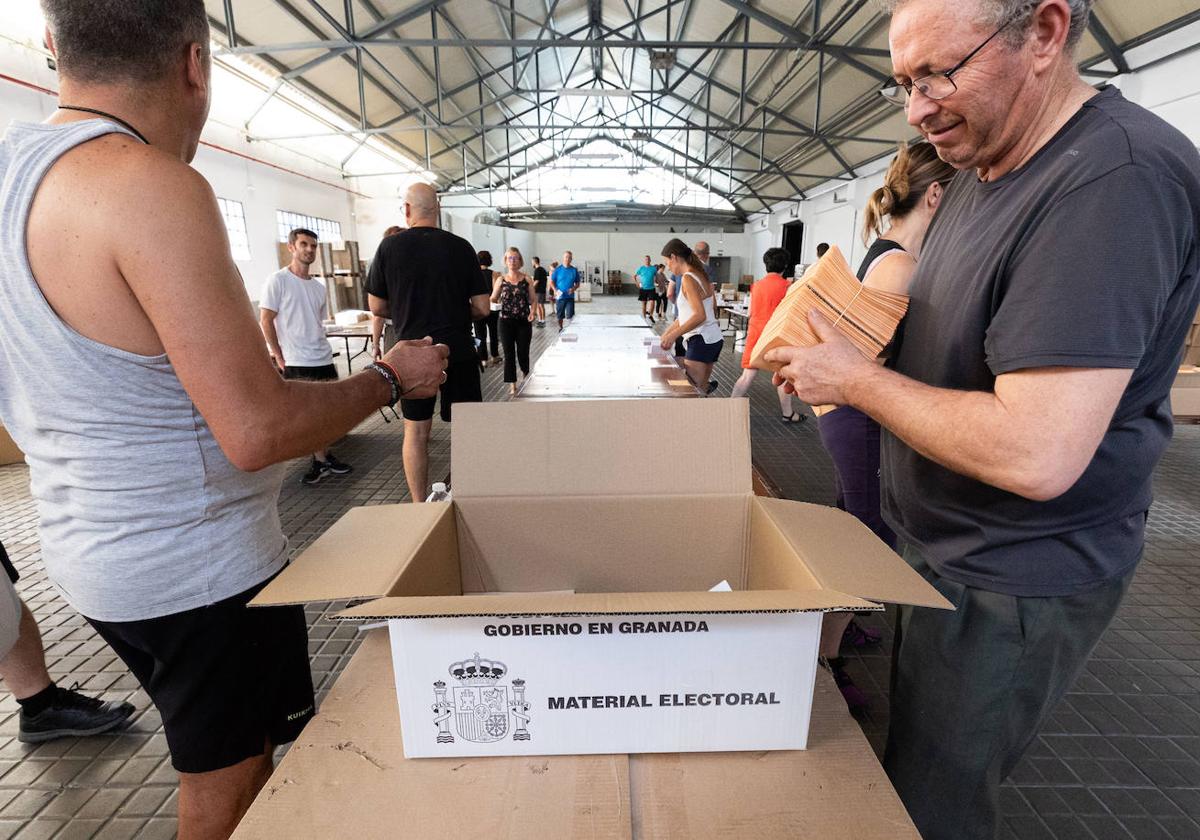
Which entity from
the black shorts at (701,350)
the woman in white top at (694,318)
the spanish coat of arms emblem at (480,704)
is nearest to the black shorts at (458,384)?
the woman in white top at (694,318)

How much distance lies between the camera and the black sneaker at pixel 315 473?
157 inches

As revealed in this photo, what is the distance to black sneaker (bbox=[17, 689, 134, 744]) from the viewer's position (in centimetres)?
181

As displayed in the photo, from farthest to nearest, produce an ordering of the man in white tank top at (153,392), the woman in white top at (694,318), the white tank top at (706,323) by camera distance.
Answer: the white tank top at (706,323)
the woman in white top at (694,318)
the man in white tank top at (153,392)

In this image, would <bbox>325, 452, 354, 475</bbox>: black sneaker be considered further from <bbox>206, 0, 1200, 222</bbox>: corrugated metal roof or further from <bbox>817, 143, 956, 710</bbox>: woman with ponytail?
<bbox>206, 0, 1200, 222</bbox>: corrugated metal roof

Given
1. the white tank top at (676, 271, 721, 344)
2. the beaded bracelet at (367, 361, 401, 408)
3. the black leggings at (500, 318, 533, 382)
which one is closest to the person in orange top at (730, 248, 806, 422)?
the white tank top at (676, 271, 721, 344)

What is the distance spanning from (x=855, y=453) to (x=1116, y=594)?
1.04 m

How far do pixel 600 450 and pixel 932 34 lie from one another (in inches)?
30.8

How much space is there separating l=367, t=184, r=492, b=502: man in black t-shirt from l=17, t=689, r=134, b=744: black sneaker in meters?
1.61

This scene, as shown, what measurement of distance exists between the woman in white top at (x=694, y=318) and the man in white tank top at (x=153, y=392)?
348 centimetres

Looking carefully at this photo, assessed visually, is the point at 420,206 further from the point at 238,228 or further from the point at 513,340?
the point at 238,228

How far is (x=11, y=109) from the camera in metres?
5.60

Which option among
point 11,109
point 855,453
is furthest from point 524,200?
point 855,453

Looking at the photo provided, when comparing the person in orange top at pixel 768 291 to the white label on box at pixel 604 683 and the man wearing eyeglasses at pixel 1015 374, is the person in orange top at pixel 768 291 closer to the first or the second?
the man wearing eyeglasses at pixel 1015 374

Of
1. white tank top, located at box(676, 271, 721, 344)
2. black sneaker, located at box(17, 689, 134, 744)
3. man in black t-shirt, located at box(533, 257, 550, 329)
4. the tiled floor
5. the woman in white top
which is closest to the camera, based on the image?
the tiled floor
